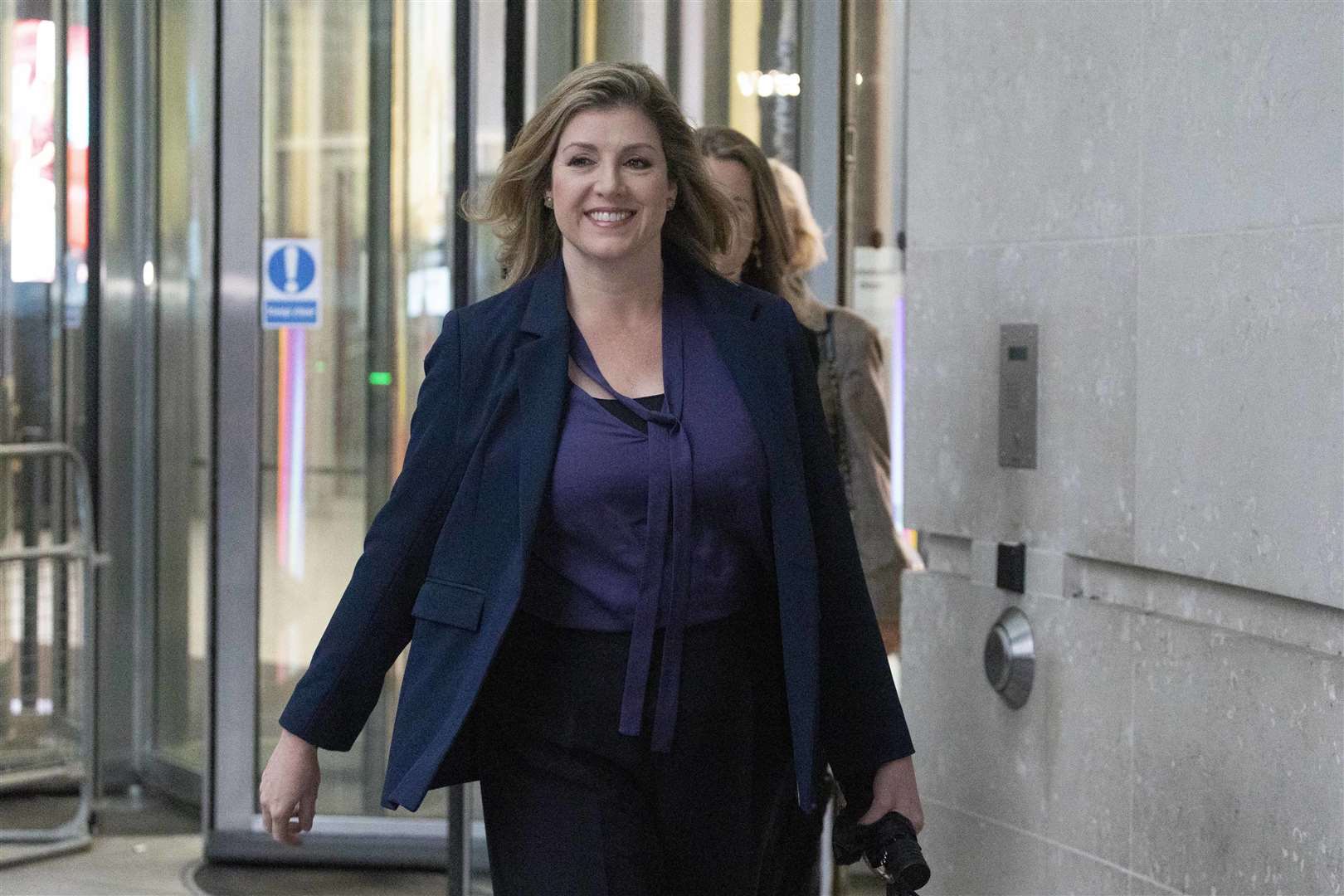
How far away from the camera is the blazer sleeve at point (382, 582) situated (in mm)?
2523

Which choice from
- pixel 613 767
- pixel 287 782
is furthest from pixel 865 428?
pixel 287 782

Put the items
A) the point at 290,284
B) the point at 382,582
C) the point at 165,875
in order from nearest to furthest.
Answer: the point at 382,582, the point at 165,875, the point at 290,284

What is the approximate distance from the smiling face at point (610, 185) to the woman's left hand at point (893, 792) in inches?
31.1

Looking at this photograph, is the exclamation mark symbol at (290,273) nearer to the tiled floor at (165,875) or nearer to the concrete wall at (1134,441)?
the tiled floor at (165,875)

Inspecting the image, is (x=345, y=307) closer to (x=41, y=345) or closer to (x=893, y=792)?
(x=41, y=345)

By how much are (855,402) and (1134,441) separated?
594mm

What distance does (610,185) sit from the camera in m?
2.53

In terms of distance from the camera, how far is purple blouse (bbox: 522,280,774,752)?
7.91 feet

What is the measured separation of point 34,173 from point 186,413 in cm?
93

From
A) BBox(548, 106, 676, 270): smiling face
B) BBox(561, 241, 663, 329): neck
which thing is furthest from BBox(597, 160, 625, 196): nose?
BBox(561, 241, 663, 329): neck

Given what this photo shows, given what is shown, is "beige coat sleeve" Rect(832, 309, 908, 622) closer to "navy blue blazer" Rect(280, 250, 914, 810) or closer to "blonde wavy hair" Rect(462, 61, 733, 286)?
"blonde wavy hair" Rect(462, 61, 733, 286)

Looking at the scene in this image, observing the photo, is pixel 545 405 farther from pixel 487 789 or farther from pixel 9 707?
pixel 9 707

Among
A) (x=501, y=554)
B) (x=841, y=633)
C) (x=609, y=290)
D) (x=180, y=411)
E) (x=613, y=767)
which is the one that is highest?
(x=609, y=290)

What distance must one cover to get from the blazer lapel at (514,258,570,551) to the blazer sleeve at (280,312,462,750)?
0.38ft
